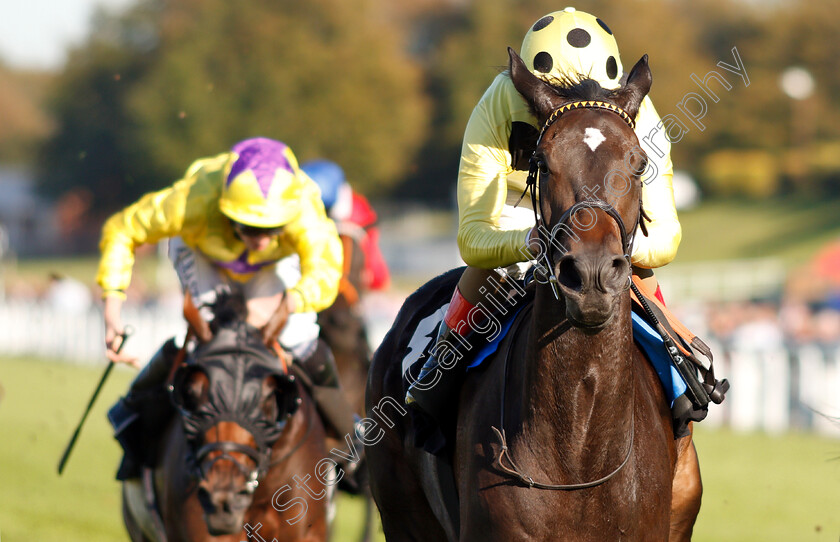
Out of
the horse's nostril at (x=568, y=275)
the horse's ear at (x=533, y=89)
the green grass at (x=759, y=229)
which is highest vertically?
the green grass at (x=759, y=229)

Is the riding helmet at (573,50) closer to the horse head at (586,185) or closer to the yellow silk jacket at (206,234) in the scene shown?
the horse head at (586,185)

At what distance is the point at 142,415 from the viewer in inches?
212

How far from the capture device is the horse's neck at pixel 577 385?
3143 millimetres

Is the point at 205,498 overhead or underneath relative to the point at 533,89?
underneath

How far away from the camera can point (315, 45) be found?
41031mm

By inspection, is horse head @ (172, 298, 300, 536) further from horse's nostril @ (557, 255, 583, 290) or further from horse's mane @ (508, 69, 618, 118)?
horse's nostril @ (557, 255, 583, 290)

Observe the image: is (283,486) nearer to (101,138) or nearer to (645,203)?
(645,203)

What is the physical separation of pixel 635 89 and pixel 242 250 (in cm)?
270

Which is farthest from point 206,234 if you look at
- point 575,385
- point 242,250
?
point 575,385

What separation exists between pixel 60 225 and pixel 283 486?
54521mm

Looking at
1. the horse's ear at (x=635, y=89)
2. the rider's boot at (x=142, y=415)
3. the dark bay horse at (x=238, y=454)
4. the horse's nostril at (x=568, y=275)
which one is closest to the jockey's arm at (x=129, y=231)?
the rider's boot at (x=142, y=415)

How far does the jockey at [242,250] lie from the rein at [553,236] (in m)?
1.80

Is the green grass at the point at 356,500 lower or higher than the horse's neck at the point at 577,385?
higher

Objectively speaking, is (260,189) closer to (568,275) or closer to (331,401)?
(331,401)
